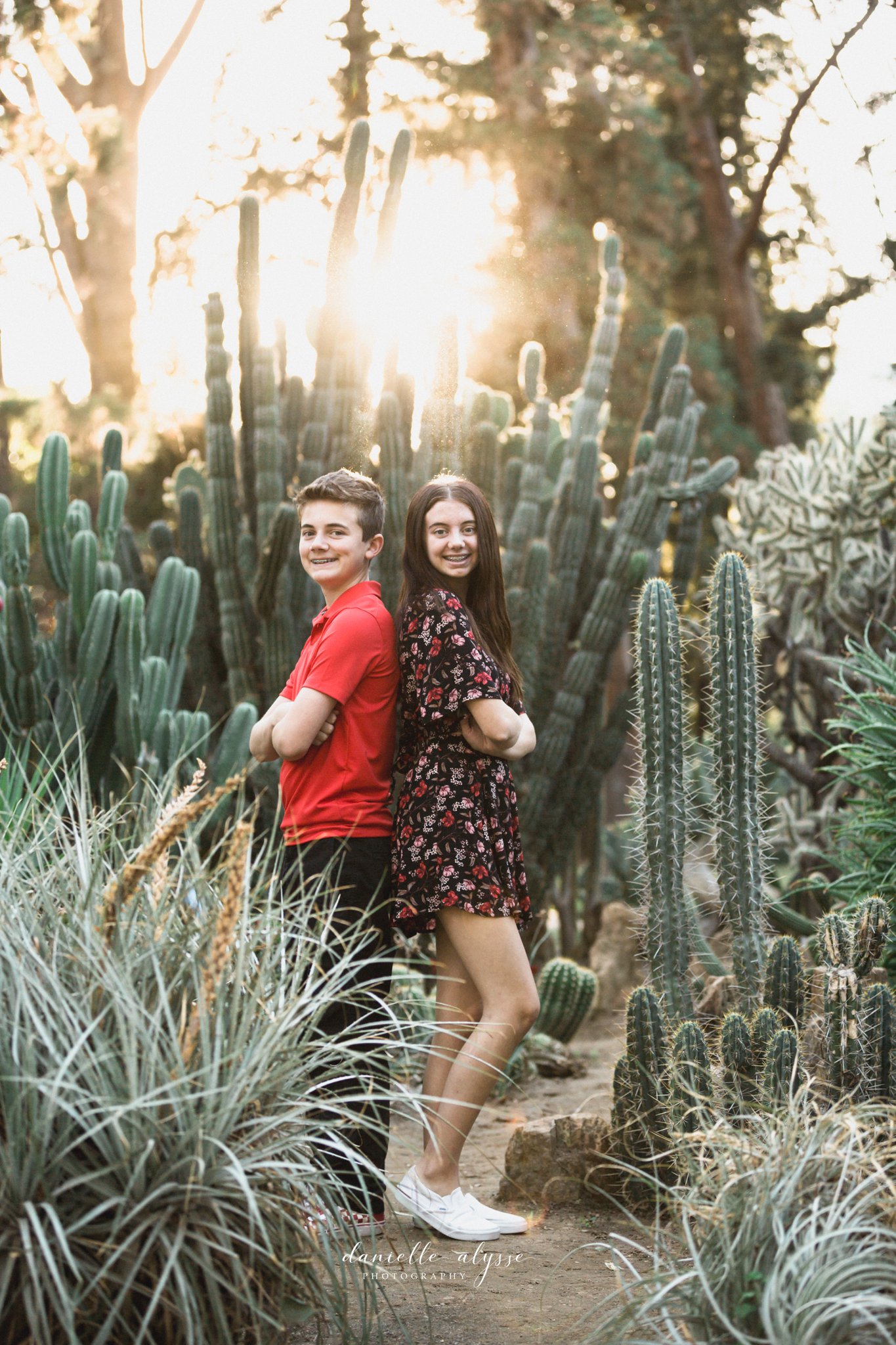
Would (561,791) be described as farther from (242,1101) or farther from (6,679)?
(242,1101)

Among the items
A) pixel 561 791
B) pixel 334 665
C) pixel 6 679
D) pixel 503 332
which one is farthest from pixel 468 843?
pixel 503 332

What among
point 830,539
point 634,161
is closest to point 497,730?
point 830,539

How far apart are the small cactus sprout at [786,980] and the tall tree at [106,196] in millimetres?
8949

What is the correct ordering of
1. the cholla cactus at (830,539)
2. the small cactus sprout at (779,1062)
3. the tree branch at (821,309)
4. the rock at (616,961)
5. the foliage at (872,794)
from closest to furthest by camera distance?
1. the small cactus sprout at (779,1062)
2. the foliage at (872,794)
3. the cholla cactus at (830,539)
4. the rock at (616,961)
5. the tree branch at (821,309)

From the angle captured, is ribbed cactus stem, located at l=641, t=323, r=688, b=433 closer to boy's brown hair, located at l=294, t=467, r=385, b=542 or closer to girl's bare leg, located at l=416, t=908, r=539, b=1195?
boy's brown hair, located at l=294, t=467, r=385, b=542

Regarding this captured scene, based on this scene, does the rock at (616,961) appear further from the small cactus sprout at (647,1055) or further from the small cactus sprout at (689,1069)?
the small cactus sprout at (689,1069)

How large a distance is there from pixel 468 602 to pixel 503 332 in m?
8.96

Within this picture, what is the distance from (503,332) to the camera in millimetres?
11688

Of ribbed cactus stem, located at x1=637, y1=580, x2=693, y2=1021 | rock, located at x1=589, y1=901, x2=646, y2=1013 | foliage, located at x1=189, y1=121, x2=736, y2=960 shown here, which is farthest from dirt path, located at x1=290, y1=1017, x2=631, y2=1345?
rock, located at x1=589, y1=901, x2=646, y2=1013

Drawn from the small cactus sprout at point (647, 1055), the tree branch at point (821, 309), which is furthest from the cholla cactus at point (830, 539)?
the tree branch at point (821, 309)

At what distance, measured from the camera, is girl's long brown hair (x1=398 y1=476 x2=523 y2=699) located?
3154 millimetres

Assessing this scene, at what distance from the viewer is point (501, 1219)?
3.06m

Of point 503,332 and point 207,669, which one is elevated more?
point 503,332

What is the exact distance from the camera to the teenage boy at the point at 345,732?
2873 mm
